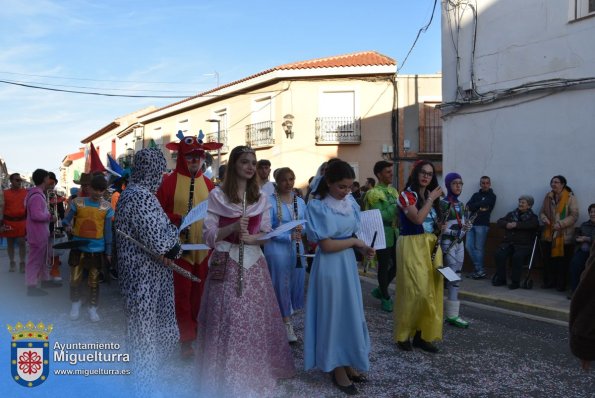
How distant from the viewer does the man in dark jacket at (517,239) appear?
28.1 feet

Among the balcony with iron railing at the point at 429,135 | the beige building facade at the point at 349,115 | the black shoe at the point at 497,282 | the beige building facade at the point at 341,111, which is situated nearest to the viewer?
the black shoe at the point at 497,282

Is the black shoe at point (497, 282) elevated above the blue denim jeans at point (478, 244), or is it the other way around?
the blue denim jeans at point (478, 244)

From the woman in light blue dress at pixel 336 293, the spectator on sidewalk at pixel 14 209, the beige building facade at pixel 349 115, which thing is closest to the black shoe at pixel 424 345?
the woman in light blue dress at pixel 336 293

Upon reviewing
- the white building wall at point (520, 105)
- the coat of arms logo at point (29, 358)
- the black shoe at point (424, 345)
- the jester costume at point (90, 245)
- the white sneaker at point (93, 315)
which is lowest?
the black shoe at point (424, 345)

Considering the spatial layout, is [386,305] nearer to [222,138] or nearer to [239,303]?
[239,303]

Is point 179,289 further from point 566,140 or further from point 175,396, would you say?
point 566,140

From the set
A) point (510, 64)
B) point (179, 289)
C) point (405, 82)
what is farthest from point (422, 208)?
point (405, 82)

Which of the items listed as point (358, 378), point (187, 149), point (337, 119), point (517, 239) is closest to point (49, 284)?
point (187, 149)

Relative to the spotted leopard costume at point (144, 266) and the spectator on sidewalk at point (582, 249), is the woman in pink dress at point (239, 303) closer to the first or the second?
the spotted leopard costume at point (144, 266)

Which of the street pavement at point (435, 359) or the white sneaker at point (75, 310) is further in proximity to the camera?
the white sneaker at point (75, 310)

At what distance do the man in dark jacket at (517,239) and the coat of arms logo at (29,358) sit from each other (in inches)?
278

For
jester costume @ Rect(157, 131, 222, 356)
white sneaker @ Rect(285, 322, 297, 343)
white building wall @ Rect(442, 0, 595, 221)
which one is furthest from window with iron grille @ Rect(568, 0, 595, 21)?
white sneaker @ Rect(285, 322, 297, 343)

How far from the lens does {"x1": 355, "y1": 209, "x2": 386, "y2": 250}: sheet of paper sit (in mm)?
4309

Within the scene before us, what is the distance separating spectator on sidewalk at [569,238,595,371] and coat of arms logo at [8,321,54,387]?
11.1 ft
